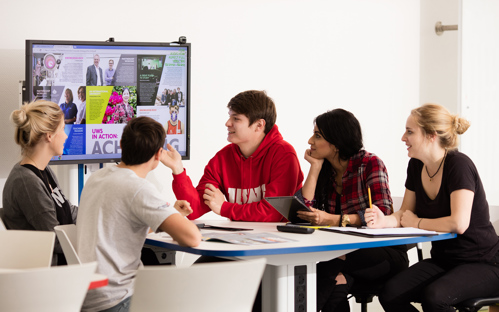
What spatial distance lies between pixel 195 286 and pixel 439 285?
4.58 ft

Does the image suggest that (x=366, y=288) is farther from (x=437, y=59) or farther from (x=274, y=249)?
(x=437, y=59)

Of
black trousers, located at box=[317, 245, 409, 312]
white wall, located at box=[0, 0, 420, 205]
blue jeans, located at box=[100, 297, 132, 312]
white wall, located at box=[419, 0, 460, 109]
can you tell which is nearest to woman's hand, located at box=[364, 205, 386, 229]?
black trousers, located at box=[317, 245, 409, 312]

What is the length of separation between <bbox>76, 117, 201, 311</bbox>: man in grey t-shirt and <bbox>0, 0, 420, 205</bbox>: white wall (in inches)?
66.9

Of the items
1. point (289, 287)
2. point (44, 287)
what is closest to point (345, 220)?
point (289, 287)

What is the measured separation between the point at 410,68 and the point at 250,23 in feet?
5.32

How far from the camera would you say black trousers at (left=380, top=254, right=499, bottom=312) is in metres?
2.71

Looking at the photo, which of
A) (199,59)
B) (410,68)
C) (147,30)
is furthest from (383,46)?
(147,30)

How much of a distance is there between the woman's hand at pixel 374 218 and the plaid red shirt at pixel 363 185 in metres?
0.06

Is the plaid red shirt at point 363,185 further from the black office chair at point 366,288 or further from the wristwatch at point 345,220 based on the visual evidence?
the black office chair at point 366,288

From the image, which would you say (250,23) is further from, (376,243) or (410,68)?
(376,243)

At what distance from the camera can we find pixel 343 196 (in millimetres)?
3188

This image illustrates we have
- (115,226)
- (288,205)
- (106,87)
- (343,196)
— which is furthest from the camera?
(106,87)

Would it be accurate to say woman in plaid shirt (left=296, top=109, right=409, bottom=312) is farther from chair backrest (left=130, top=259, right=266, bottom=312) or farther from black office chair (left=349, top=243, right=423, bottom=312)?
chair backrest (left=130, top=259, right=266, bottom=312)

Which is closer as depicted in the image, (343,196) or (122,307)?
(122,307)
